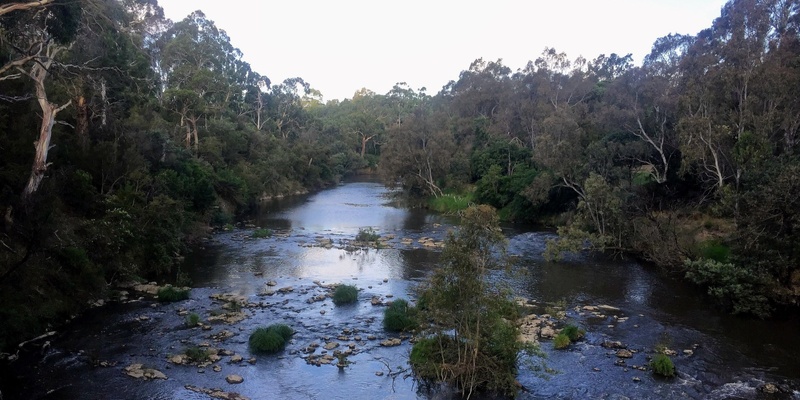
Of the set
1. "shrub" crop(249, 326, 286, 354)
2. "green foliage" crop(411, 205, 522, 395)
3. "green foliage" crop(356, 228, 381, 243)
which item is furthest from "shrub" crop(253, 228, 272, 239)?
"green foliage" crop(411, 205, 522, 395)

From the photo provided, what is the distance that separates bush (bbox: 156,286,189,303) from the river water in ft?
1.60

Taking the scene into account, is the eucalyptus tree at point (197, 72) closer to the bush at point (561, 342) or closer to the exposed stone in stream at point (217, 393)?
the exposed stone in stream at point (217, 393)

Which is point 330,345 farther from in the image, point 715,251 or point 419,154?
point 419,154

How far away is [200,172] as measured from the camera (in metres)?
41.3

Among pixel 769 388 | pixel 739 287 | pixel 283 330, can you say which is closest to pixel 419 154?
pixel 739 287

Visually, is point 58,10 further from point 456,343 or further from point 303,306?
point 456,343

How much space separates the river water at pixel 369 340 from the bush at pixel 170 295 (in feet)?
1.60

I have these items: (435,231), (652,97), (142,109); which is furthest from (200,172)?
(652,97)

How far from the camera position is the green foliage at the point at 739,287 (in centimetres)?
2133

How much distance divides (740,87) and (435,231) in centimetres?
2273

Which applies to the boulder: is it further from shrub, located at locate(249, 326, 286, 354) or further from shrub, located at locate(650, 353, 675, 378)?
shrub, located at locate(249, 326, 286, 354)

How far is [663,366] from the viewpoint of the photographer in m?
15.8

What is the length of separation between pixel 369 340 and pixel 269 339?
3.43 m

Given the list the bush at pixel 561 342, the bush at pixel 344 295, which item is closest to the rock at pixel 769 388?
the bush at pixel 561 342
